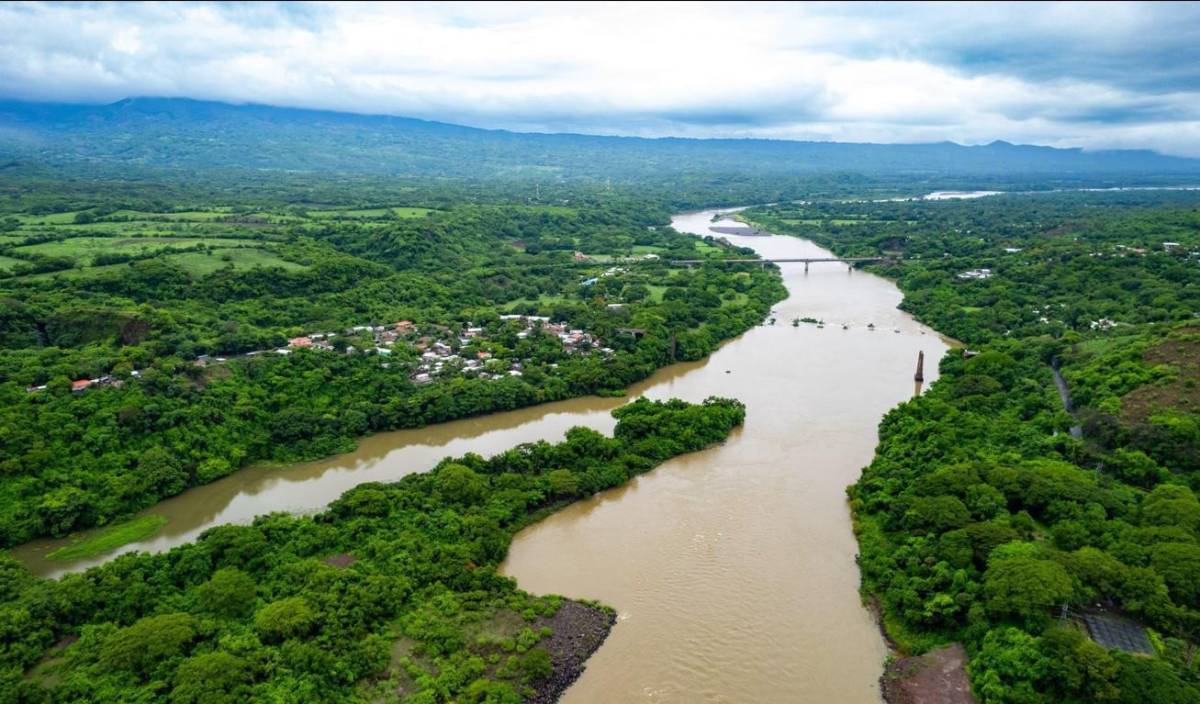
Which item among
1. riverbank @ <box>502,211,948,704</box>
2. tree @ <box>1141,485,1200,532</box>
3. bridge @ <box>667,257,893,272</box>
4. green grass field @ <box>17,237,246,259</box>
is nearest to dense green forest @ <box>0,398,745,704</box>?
riverbank @ <box>502,211,948,704</box>

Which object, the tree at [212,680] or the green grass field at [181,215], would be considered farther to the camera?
the green grass field at [181,215]

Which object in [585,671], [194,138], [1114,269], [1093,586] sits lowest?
[585,671]

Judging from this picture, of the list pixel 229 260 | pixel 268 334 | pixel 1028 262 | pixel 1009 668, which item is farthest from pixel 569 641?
pixel 1028 262

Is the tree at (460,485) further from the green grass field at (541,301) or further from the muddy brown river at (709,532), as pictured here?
the green grass field at (541,301)

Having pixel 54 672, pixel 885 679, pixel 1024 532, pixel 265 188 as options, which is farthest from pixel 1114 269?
pixel 265 188

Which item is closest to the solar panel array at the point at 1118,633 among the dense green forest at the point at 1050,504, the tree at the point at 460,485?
the dense green forest at the point at 1050,504

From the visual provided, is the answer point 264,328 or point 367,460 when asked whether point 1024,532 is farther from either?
point 264,328

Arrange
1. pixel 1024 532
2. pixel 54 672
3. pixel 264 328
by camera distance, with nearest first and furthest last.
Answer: pixel 54 672 → pixel 1024 532 → pixel 264 328
